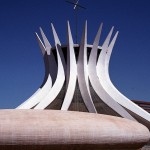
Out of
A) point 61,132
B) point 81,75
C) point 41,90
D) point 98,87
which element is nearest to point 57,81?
point 41,90

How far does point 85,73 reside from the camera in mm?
29188

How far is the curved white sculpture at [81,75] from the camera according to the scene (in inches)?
1042

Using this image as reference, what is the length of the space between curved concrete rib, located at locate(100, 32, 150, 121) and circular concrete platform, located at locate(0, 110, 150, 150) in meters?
19.2

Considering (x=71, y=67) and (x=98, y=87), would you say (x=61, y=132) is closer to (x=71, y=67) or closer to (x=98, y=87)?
(x=98, y=87)

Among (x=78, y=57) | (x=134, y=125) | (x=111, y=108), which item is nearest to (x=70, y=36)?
(x=78, y=57)

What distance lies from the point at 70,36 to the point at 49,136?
24125mm

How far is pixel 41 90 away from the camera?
94.5ft

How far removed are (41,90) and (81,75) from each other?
434 centimetres

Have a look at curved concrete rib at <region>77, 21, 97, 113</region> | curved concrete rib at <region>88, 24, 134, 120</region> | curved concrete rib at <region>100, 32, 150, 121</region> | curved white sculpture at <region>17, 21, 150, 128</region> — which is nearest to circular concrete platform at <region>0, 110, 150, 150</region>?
curved concrete rib at <region>88, 24, 134, 120</region>

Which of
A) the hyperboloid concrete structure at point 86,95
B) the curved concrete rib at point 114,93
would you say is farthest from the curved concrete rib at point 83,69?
the curved concrete rib at point 114,93

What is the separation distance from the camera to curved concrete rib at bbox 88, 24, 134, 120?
994 inches

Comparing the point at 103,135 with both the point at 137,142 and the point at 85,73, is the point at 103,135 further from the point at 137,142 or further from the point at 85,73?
the point at 85,73

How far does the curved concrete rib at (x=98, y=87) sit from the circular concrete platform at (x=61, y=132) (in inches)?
716

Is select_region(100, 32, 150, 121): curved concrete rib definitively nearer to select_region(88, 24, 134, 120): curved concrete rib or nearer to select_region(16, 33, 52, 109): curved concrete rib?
select_region(88, 24, 134, 120): curved concrete rib
